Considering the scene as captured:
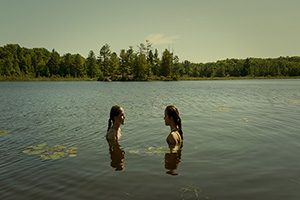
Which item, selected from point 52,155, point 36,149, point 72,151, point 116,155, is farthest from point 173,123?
point 36,149

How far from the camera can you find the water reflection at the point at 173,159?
11.2 meters

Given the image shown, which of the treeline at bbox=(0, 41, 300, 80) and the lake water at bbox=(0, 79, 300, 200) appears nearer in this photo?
the lake water at bbox=(0, 79, 300, 200)

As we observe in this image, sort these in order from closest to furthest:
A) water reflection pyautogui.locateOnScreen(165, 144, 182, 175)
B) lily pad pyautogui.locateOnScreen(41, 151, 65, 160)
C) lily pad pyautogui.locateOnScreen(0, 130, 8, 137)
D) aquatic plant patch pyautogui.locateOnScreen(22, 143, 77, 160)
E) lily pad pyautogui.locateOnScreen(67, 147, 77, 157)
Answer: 1. water reflection pyautogui.locateOnScreen(165, 144, 182, 175)
2. lily pad pyautogui.locateOnScreen(41, 151, 65, 160)
3. aquatic plant patch pyautogui.locateOnScreen(22, 143, 77, 160)
4. lily pad pyautogui.locateOnScreen(67, 147, 77, 157)
5. lily pad pyautogui.locateOnScreen(0, 130, 8, 137)

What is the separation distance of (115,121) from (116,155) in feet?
7.98

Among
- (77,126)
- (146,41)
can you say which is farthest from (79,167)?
(146,41)

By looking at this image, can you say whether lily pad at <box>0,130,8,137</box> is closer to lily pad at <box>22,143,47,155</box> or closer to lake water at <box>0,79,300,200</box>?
lake water at <box>0,79,300,200</box>

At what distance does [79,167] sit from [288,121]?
17431 millimetres

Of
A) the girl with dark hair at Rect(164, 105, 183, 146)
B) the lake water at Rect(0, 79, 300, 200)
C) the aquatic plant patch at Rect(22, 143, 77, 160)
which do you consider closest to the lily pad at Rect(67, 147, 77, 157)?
the aquatic plant patch at Rect(22, 143, 77, 160)

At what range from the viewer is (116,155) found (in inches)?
535

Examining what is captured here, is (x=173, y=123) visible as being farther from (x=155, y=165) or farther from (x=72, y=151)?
(x=72, y=151)

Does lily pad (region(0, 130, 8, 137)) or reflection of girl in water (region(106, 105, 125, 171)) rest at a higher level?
reflection of girl in water (region(106, 105, 125, 171))

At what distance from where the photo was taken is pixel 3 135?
728 inches

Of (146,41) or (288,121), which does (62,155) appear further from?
(146,41)

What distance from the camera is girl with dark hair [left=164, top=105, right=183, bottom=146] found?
14.5 meters
